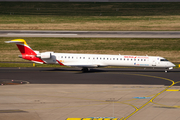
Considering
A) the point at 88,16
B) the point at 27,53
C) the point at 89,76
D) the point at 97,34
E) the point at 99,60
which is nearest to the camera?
the point at 89,76

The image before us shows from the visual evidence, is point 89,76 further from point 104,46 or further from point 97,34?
point 97,34

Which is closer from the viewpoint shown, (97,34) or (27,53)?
(27,53)

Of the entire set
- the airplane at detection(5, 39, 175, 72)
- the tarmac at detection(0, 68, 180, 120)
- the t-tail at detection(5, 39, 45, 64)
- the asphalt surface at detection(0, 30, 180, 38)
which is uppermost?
the asphalt surface at detection(0, 30, 180, 38)

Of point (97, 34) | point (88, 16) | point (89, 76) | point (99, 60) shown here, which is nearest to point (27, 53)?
point (89, 76)

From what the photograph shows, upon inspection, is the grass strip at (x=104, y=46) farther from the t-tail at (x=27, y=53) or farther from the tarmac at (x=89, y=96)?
the tarmac at (x=89, y=96)

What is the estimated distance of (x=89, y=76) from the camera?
44094mm

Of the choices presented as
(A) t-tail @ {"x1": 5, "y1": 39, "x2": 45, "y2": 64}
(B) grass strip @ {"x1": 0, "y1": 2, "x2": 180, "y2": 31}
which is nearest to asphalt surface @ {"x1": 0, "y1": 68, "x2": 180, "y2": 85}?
(A) t-tail @ {"x1": 5, "y1": 39, "x2": 45, "y2": 64}

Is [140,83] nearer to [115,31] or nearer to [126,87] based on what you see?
[126,87]

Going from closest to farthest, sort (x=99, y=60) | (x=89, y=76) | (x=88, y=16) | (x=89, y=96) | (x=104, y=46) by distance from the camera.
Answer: (x=89, y=96), (x=89, y=76), (x=99, y=60), (x=104, y=46), (x=88, y=16)

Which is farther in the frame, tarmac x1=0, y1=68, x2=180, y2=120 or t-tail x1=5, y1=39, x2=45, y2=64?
t-tail x1=5, y1=39, x2=45, y2=64

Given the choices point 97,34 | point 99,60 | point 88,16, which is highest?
point 88,16

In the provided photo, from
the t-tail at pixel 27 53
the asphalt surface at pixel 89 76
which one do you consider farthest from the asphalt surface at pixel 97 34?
the t-tail at pixel 27 53

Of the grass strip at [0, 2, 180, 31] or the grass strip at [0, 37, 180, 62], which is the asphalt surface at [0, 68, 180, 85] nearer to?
the grass strip at [0, 37, 180, 62]

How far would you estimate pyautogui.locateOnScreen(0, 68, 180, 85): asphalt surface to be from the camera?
39812 millimetres
